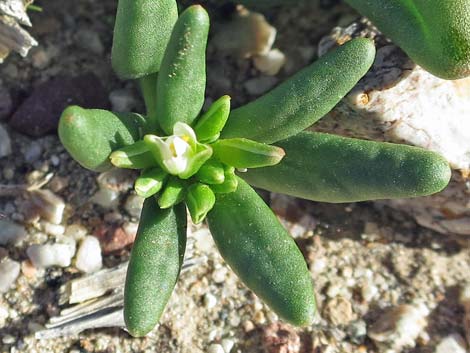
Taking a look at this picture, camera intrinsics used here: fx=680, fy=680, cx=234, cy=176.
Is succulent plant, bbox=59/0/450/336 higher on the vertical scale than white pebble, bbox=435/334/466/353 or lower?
higher

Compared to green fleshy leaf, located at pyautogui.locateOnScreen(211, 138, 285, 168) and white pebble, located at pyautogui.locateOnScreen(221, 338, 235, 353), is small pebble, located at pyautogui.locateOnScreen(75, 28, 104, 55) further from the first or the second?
white pebble, located at pyautogui.locateOnScreen(221, 338, 235, 353)

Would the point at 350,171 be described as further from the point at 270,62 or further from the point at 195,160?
the point at 270,62

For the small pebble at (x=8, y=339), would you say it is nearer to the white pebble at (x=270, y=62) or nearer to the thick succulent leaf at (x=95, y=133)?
the thick succulent leaf at (x=95, y=133)

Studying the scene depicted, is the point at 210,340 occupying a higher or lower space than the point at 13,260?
lower

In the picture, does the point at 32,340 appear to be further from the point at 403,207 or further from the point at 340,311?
the point at 403,207

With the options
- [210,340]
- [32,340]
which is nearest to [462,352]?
[210,340]

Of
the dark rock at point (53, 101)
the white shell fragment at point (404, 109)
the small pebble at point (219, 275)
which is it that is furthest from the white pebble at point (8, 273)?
the white shell fragment at point (404, 109)

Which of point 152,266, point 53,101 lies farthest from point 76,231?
point 152,266

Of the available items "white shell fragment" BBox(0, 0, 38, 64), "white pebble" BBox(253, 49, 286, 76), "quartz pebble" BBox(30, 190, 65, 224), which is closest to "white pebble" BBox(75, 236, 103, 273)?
"quartz pebble" BBox(30, 190, 65, 224)
